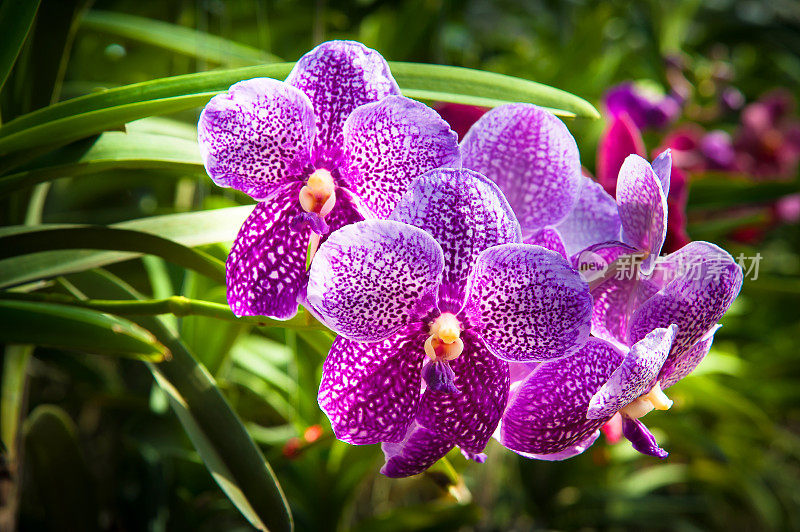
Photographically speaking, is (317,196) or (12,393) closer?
(317,196)

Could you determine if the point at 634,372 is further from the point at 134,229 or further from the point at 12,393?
the point at 12,393

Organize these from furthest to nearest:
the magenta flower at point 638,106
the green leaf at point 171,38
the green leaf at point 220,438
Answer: the magenta flower at point 638,106 < the green leaf at point 171,38 < the green leaf at point 220,438

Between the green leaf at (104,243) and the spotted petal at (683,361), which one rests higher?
the spotted petal at (683,361)

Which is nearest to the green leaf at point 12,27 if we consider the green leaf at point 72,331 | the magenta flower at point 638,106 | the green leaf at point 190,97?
the green leaf at point 190,97

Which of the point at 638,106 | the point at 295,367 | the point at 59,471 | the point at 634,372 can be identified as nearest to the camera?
the point at 634,372

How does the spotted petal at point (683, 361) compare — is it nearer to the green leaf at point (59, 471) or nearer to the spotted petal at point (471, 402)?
the spotted petal at point (471, 402)

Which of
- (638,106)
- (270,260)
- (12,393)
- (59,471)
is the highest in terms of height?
(270,260)

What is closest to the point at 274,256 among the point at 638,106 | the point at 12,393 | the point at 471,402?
the point at 471,402
